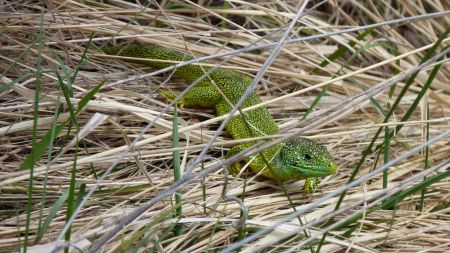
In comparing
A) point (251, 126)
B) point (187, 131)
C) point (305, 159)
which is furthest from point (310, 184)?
point (187, 131)

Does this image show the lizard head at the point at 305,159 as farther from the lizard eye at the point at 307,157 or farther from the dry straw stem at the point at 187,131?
the dry straw stem at the point at 187,131

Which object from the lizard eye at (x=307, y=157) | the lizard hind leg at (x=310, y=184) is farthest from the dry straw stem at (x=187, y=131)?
the lizard eye at (x=307, y=157)

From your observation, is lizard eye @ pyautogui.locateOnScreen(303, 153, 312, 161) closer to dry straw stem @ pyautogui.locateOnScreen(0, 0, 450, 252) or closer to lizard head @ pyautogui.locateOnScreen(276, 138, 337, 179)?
lizard head @ pyautogui.locateOnScreen(276, 138, 337, 179)

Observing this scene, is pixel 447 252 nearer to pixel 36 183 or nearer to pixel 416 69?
pixel 416 69

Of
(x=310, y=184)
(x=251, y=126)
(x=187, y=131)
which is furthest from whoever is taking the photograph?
(x=251, y=126)

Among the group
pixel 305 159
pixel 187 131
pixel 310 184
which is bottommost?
pixel 310 184

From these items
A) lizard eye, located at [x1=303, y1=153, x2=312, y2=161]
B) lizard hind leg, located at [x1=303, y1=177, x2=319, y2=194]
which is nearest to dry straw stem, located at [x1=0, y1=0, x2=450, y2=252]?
lizard hind leg, located at [x1=303, y1=177, x2=319, y2=194]

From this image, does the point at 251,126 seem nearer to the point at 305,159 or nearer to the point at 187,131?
the point at 305,159
